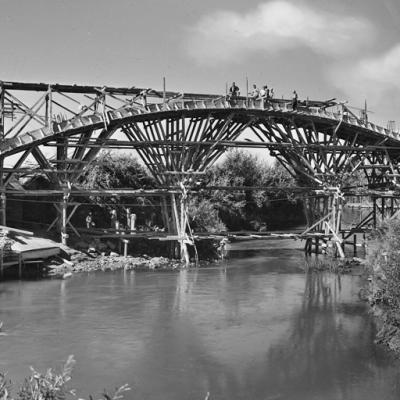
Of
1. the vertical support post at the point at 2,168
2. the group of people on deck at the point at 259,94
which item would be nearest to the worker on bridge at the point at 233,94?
the group of people on deck at the point at 259,94

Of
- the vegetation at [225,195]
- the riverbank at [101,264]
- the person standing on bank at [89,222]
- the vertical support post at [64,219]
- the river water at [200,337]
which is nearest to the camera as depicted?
the river water at [200,337]

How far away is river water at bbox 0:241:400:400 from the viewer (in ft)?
39.1

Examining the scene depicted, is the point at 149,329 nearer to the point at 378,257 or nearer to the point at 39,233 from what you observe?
the point at 378,257

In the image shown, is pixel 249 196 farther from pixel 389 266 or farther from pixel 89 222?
pixel 389 266

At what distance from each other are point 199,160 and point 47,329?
1719 cm

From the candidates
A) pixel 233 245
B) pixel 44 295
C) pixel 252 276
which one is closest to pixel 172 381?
pixel 44 295

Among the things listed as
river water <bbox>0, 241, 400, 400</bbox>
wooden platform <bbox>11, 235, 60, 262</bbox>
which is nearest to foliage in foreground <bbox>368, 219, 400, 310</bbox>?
river water <bbox>0, 241, 400, 400</bbox>

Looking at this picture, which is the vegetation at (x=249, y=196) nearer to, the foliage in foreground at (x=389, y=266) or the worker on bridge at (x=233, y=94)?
the worker on bridge at (x=233, y=94)

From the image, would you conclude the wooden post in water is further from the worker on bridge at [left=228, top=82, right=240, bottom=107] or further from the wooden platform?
the worker on bridge at [left=228, top=82, right=240, bottom=107]

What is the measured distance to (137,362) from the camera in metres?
13.3

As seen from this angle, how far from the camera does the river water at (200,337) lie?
39.1 feet

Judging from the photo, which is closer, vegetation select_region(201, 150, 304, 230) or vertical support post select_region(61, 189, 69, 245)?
vertical support post select_region(61, 189, 69, 245)

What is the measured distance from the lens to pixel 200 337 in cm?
1564

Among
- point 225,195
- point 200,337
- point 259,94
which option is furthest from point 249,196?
point 200,337
